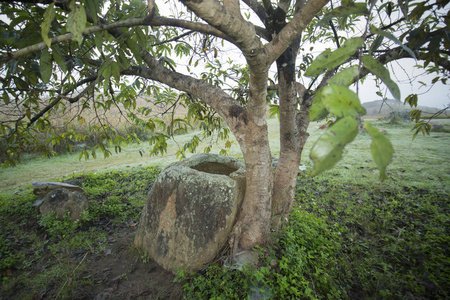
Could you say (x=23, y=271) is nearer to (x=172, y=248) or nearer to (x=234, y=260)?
(x=172, y=248)

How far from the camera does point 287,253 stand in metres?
1.82

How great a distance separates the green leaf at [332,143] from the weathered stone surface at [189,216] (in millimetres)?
1515

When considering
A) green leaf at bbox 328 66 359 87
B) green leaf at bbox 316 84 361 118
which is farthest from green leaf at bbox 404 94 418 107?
green leaf at bbox 316 84 361 118

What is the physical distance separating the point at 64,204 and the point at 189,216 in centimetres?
214

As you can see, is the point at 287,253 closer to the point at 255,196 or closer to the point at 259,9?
the point at 255,196

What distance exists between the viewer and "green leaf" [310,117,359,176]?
451 millimetres

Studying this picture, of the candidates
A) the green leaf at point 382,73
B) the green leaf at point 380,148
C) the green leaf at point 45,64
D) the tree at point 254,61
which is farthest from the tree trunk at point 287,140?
the green leaf at point 45,64

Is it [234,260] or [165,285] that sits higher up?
[234,260]

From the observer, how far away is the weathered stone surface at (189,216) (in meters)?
1.89

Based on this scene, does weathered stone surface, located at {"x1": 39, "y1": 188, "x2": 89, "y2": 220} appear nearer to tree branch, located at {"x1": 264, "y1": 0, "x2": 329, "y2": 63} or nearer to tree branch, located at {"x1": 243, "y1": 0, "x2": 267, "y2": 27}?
tree branch, located at {"x1": 264, "y1": 0, "x2": 329, "y2": 63}

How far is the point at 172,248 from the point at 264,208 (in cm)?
99

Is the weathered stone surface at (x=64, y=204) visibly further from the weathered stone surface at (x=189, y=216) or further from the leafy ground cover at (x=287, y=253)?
the weathered stone surface at (x=189, y=216)

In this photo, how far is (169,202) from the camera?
80.3 inches

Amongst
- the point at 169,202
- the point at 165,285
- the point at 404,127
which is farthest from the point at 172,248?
the point at 404,127
